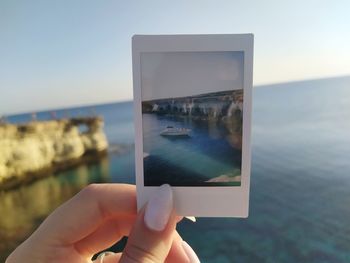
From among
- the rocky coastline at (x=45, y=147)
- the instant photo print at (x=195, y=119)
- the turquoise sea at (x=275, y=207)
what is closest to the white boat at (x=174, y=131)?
the instant photo print at (x=195, y=119)

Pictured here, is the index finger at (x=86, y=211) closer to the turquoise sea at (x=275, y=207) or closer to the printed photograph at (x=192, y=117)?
the printed photograph at (x=192, y=117)

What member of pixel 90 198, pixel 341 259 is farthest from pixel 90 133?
pixel 90 198

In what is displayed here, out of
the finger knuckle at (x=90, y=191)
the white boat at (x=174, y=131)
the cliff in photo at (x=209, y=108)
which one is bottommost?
the finger knuckle at (x=90, y=191)

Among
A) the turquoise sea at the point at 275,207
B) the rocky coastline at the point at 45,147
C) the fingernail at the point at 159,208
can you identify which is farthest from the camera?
the rocky coastline at the point at 45,147

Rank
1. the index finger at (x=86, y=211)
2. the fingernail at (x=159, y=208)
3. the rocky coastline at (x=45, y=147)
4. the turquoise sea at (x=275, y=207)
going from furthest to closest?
1. the rocky coastline at (x=45, y=147)
2. the turquoise sea at (x=275, y=207)
3. the index finger at (x=86, y=211)
4. the fingernail at (x=159, y=208)

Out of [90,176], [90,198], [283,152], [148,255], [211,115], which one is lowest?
[90,176]

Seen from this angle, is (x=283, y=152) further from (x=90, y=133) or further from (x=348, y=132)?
(x=90, y=133)
